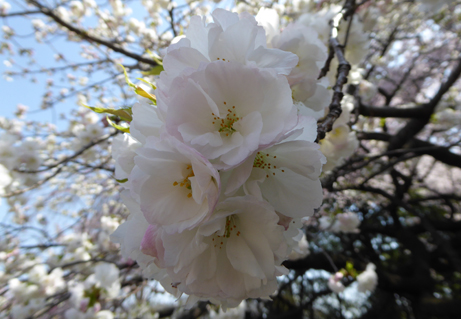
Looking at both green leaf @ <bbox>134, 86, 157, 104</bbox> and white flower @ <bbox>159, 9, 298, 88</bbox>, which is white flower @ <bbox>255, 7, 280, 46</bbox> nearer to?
white flower @ <bbox>159, 9, 298, 88</bbox>

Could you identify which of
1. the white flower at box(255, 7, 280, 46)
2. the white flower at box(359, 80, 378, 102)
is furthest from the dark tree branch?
the white flower at box(359, 80, 378, 102)

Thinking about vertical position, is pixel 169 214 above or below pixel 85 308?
above

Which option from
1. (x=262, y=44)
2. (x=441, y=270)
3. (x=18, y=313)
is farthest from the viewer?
(x=441, y=270)

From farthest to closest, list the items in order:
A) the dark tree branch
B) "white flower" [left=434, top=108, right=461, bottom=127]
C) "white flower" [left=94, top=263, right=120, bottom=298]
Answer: "white flower" [left=434, top=108, right=461, bottom=127]
"white flower" [left=94, top=263, right=120, bottom=298]
the dark tree branch

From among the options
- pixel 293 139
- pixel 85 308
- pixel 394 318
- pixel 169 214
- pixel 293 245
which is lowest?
pixel 394 318

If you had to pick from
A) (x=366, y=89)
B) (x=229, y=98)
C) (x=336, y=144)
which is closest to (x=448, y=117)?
(x=366, y=89)

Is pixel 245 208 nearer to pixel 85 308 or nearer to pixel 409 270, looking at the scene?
pixel 85 308

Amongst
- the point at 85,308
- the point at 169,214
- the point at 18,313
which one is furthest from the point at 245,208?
the point at 18,313
